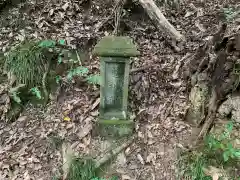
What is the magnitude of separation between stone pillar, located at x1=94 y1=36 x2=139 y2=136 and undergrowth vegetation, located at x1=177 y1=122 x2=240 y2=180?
1.03m

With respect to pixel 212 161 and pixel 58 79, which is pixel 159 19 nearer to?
pixel 58 79

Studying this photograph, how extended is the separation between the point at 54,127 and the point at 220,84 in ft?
8.52

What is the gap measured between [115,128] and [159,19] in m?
2.63

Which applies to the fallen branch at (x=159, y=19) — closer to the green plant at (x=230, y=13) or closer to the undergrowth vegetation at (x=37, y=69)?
the green plant at (x=230, y=13)

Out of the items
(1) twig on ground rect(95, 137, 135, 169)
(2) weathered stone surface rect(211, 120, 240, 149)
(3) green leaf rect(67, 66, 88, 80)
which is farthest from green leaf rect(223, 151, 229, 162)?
(3) green leaf rect(67, 66, 88, 80)

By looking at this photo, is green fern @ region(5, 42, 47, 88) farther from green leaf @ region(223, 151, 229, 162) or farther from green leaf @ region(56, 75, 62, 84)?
green leaf @ region(223, 151, 229, 162)

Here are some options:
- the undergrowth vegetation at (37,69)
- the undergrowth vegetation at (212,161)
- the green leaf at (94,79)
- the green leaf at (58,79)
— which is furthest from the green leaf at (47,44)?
the undergrowth vegetation at (212,161)

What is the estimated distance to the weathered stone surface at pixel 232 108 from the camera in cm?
321

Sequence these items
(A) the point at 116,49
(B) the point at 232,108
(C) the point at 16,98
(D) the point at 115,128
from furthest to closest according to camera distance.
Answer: (C) the point at 16,98
(D) the point at 115,128
(A) the point at 116,49
(B) the point at 232,108

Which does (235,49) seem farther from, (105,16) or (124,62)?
(105,16)

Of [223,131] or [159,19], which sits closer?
[223,131]

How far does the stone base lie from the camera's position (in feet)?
12.4

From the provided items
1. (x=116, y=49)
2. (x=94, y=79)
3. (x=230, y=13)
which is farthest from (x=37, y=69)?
(x=230, y=13)

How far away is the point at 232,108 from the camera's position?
3248 millimetres
